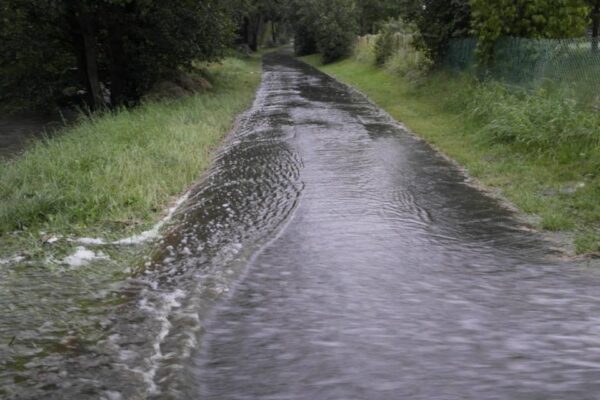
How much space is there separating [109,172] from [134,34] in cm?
1090

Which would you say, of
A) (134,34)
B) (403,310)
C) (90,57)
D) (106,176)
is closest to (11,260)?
(106,176)

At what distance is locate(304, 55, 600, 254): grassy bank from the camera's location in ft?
24.0

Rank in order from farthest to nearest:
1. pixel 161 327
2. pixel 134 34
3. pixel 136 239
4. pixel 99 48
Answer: pixel 99 48
pixel 134 34
pixel 136 239
pixel 161 327

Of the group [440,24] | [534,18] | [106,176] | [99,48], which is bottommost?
[106,176]

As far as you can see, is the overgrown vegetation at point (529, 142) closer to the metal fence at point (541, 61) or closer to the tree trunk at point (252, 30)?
the metal fence at point (541, 61)

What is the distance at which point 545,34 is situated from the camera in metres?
14.3

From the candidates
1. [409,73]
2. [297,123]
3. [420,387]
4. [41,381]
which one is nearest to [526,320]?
[420,387]

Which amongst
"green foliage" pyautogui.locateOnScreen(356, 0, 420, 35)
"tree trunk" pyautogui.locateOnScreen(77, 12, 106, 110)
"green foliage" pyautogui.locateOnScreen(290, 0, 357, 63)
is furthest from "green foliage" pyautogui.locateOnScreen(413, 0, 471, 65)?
"green foliage" pyautogui.locateOnScreen(356, 0, 420, 35)

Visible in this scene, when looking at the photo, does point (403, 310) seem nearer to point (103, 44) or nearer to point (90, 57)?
point (90, 57)

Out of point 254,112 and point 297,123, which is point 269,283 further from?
point 254,112

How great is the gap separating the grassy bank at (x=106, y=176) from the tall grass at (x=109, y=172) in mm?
11

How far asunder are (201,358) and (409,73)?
20.0 m

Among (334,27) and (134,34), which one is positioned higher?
(334,27)

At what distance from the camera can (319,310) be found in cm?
505
